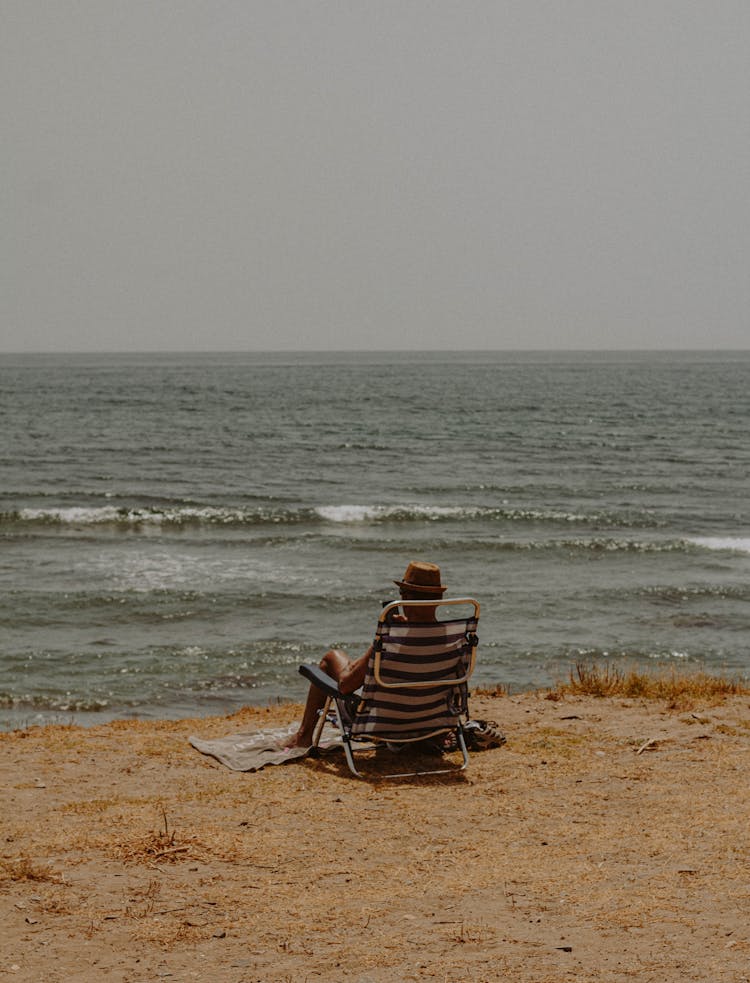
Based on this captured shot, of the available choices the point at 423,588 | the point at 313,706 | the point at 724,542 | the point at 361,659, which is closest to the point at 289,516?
the point at 724,542

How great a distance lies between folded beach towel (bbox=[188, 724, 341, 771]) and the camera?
7438mm

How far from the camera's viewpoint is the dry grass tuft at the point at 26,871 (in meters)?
5.16

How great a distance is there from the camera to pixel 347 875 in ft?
17.5

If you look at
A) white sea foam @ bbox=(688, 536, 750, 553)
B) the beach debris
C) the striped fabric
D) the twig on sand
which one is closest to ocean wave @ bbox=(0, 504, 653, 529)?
white sea foam @ bbox=(688, 536, 750, 553)

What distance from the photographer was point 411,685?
7168mm

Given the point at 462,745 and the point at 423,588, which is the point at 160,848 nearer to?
the point at 423,588

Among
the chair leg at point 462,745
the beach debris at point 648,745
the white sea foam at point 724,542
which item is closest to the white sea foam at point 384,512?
the white sea foam at point 724,542

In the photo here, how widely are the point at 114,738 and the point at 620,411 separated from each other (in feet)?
172

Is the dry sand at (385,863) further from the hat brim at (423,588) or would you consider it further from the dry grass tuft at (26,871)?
the hat brim at (423,588)

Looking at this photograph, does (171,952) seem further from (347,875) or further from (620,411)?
(620,411)

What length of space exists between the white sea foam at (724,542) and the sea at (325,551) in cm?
9

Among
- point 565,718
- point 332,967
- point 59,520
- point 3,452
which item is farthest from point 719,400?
point 332,967

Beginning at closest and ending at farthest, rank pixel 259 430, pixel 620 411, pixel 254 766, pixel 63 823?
pixel 63 823
pixel 254 766
pixel 259 430
pixel 620 411

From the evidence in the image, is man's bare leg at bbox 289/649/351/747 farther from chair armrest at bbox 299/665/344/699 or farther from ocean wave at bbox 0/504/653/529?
ocean wave at bbox 0/504/653/529
